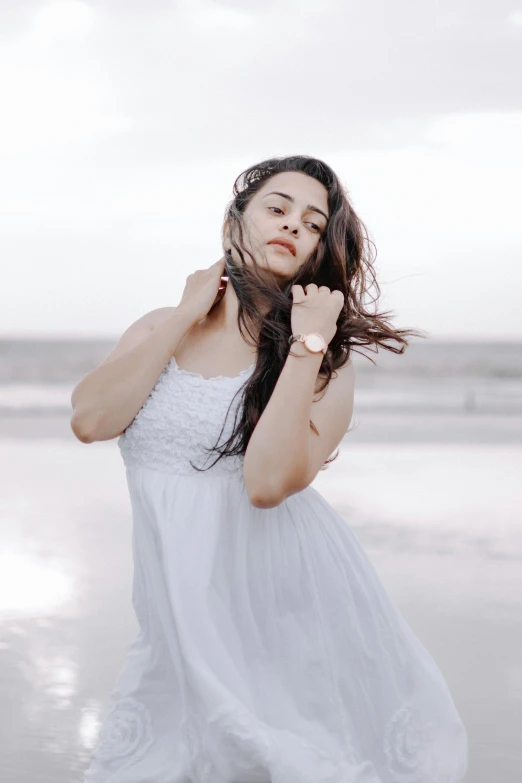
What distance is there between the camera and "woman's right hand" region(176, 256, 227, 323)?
2572 millimetres

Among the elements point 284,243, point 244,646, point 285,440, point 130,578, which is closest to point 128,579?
point 130,578

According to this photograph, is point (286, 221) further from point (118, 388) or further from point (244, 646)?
point (244, 646)

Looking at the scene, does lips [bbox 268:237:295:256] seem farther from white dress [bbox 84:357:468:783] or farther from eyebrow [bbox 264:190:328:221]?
white dress [bbox 84:357:468:783]

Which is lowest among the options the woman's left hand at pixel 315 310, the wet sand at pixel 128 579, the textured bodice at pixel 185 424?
the wet sand at pixel 128 579

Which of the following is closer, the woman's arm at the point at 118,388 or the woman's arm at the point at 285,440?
the woman's arm at the point at 285,440

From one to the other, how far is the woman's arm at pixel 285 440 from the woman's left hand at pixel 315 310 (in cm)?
9

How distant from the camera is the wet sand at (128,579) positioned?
3.30m

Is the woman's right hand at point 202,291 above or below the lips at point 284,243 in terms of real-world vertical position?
below

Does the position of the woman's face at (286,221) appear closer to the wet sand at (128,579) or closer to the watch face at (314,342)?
the watch face at (314,342)

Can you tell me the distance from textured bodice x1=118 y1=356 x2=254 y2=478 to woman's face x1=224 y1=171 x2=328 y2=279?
32 cm

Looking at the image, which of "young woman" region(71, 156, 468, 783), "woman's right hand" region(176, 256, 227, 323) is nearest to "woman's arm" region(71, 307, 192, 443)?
"young woman" region(71, 156, 468, 783)

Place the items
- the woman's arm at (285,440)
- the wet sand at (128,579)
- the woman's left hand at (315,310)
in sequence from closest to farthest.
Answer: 1. the woman's arm at (285,440)
2. the woman's left hand at (315,310)
3. the wet sand at (128,579)

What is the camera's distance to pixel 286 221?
2.63 m

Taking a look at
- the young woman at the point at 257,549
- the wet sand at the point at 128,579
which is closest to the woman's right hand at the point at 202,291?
the young woman at the point at 257,549
